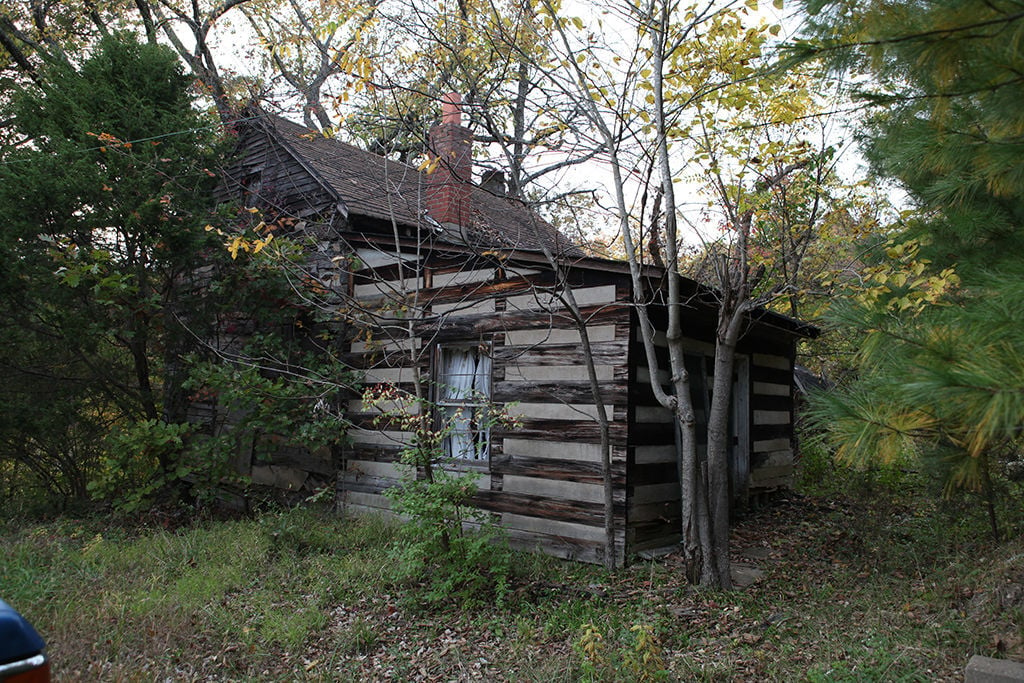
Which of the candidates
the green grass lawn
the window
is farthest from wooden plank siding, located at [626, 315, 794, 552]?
the window

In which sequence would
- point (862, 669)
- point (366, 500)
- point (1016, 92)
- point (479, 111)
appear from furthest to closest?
1. point (366, 500)
2. point (479, 111)
3. point (862, 669)
4. point (1016, 92)

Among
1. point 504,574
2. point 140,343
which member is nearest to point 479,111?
point 504,574

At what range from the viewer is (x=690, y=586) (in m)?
5.88

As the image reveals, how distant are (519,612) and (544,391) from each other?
2.50 metres

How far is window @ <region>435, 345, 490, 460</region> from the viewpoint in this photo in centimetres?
829

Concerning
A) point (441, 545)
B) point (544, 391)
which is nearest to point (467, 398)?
point (544, 391)

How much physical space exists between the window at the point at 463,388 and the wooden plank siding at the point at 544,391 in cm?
19

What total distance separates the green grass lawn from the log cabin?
34.4 inches

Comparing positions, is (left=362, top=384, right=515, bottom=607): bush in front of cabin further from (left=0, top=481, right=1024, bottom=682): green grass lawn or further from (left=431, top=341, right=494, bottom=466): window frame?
(left=431, top=341, right=494, bottom=466): window frame

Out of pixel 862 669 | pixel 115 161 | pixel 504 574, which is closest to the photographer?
pixel 862 669

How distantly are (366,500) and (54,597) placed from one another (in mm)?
3974

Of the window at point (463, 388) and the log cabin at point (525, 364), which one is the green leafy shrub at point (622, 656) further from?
the window at point (463, 388)

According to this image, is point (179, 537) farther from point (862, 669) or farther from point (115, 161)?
point (862, 669)

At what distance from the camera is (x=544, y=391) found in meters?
7.54
